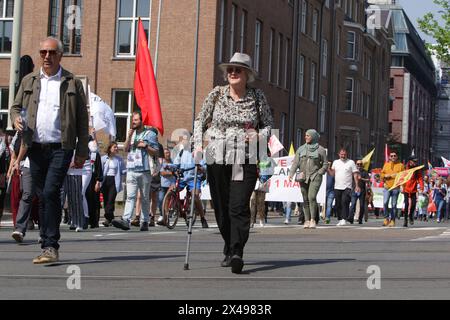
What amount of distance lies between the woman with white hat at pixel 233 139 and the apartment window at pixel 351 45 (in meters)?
61.7

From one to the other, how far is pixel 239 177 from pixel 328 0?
52.7 meters

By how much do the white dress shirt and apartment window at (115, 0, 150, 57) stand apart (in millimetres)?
29487

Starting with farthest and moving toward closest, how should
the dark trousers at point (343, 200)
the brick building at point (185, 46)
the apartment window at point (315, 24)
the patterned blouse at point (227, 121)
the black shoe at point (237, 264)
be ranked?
the apartment window at point (315, 24) → the brick building at point (185, 46) → the dark trousers at point (343, 200) → the patterned blouse at point (227, 121) → the black shoe at point (237, 264)

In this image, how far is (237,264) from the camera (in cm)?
912

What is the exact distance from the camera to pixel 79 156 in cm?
980

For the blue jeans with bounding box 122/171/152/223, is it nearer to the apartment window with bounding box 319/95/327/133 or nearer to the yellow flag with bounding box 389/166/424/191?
the yellow flag with bounding box 389/166/424/191

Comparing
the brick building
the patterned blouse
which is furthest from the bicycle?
the brick building

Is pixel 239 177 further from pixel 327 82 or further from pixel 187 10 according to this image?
pixel 327 82

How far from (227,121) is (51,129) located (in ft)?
Result: 5.57

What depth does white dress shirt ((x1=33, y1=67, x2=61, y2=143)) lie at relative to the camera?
390 inches

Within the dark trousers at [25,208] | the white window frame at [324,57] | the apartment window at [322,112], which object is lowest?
the dark trousers at [25,208]

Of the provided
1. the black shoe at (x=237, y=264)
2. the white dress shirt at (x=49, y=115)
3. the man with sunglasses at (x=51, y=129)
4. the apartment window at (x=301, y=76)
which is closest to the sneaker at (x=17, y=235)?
the man with sunglasses at (x=51, y=129)

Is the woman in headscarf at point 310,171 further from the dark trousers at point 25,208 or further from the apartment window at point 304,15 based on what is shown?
the apartment window at point 304,15

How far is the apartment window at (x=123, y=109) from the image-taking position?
127ft
